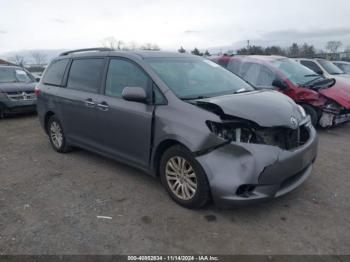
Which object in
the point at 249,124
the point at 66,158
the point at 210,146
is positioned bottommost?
the point at 66,158

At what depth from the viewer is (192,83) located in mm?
4254

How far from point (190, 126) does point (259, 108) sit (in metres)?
0.78

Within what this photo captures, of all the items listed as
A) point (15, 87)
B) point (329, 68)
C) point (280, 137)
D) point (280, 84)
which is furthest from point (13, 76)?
point (329, 68)

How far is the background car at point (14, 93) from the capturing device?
9695 millimetres

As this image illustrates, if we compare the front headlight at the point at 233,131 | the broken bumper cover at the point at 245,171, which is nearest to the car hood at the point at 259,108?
the front headlight at the point at 233,131

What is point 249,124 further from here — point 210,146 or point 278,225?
point 278,225

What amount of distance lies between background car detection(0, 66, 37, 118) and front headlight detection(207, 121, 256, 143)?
27.0 feet

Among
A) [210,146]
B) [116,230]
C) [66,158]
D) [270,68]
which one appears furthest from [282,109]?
[270,68]

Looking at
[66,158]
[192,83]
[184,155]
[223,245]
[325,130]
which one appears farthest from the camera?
[325,130]

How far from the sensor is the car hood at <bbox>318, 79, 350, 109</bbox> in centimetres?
707

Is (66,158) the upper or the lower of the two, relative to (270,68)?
lower

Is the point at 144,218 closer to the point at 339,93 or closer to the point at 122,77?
the point at 122,77

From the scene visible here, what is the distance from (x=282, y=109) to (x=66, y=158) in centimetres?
383

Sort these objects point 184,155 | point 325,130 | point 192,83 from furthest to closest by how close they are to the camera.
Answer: point 325,130
point 192,83
point 184,155
